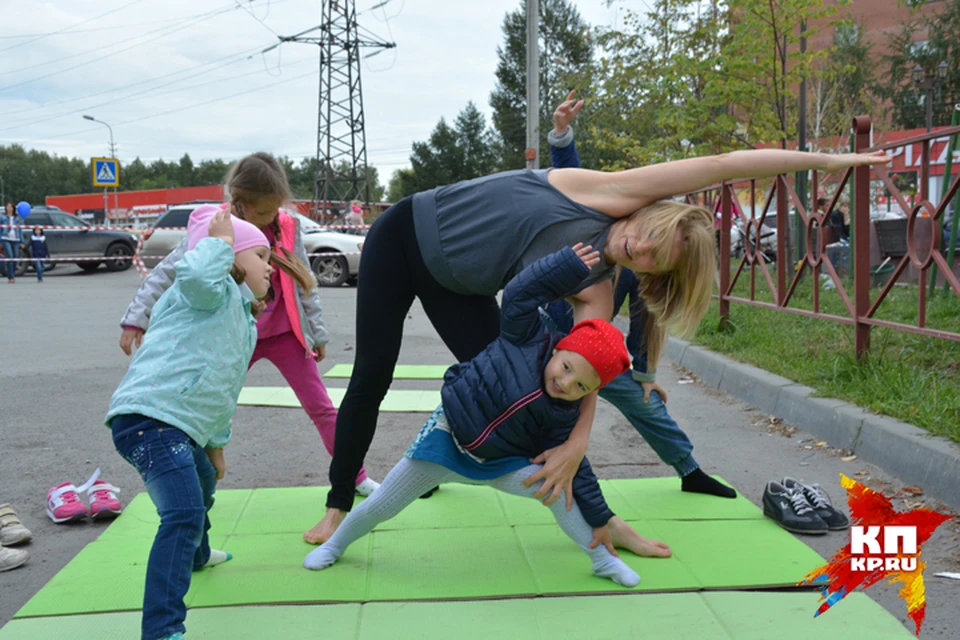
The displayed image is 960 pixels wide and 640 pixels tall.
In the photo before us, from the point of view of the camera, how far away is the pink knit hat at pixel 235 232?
2.88m

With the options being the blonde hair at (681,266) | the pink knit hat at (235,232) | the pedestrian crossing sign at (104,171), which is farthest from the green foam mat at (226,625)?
the pedestrian crossing sign at (104,171)

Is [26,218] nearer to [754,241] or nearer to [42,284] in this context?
[42,284]

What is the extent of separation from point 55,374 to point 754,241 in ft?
21.4

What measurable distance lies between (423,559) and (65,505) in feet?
5.62

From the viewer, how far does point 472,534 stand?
3.42m

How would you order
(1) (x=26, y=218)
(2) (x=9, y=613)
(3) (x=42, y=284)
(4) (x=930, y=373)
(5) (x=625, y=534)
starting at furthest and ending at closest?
1. (1) (x=26, y=218)
2. (3) (x=42, y=284)
3. (4) (x=930, y=373)
4. (5) (x=625, y=534)
5. (2) (x=9, y=613)

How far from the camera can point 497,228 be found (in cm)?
286

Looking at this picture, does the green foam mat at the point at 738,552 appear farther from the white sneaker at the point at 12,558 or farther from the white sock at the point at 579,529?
the white sneaker at the point at 12,558

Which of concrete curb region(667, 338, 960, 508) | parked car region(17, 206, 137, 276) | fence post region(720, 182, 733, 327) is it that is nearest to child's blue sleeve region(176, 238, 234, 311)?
concrete curb region(667, 338, 960, 508)

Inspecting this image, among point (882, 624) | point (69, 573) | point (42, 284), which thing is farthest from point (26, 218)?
point (882, 624)

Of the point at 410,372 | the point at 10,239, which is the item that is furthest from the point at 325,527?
the point at 10,239

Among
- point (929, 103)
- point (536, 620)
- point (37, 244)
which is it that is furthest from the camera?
point (929, 103)

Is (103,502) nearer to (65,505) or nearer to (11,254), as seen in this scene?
(65,505)

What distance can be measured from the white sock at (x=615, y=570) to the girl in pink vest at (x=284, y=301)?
1.36m
